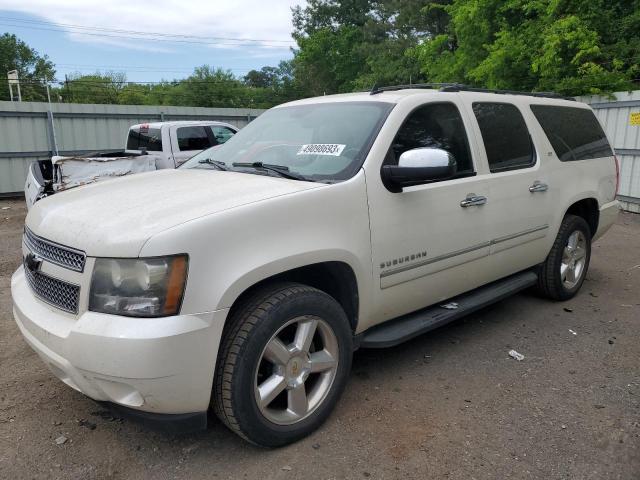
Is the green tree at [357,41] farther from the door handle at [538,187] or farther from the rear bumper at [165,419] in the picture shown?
the rear bumper at [165,419]

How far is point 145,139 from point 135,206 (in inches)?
340

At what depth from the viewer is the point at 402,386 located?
3.42m

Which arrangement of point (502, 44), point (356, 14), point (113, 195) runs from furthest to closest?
point (356, 14)
point (502, 44)
point (113, 195)

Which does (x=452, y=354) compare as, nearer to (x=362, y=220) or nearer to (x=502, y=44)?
(x=362, y=220)

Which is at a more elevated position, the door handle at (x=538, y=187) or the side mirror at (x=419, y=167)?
the side mirror at (x=419, y=167)

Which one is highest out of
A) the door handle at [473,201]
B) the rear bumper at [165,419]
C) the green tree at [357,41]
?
the green tree at [357,41]

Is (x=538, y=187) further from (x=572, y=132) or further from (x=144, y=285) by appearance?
(x=144, y=285)

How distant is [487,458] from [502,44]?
12.7 m

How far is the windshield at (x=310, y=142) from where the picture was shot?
10.3ft

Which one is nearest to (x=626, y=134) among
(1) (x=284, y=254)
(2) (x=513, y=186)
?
(2) (x=513, y=186)

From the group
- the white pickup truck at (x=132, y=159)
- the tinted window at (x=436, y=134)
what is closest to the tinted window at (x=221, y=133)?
the white pickup truck at (x=132, y=159)

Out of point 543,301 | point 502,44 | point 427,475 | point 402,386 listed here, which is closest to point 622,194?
point 502,44

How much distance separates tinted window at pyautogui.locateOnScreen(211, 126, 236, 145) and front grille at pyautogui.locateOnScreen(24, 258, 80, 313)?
8.51m

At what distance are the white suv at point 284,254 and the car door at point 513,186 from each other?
0.7 inches
